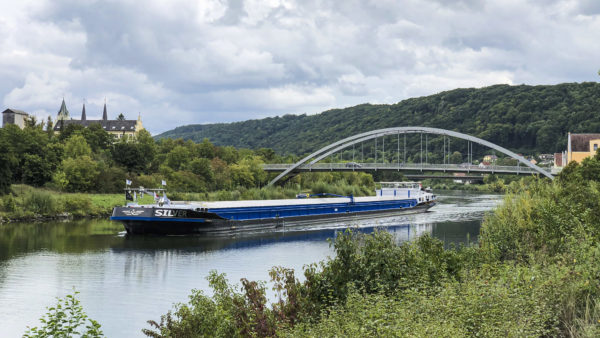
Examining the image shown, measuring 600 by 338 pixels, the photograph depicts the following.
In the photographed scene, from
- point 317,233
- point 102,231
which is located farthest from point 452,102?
point 102,231

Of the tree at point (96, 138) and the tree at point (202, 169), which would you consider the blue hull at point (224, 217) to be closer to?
the tree at point (202, 169)

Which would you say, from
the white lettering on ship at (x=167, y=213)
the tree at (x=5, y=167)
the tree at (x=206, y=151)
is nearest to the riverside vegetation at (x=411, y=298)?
the white lettering on ship at (x=167, y=213)

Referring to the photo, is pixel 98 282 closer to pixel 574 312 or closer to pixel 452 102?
pixel 574 312

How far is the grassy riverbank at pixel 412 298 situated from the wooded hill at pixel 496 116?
7985 cm

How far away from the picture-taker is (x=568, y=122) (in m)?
88.2

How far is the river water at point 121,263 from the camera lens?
51.8 feet

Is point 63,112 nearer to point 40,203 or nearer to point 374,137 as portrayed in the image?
point 374,137

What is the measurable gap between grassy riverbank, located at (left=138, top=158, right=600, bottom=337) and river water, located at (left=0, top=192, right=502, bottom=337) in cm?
Result: 141

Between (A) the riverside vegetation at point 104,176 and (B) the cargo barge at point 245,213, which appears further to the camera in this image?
(A) the riverside vegetation at point 104,176

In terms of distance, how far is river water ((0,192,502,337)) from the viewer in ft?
51.8

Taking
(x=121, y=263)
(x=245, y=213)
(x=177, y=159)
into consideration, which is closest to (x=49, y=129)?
(x=177, y=159)

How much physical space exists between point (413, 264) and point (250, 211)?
84.6ft

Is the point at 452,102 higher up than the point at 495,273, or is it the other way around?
the point at 452,102

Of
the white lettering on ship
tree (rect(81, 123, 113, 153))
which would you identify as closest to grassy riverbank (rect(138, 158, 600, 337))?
the white lettering on ship
